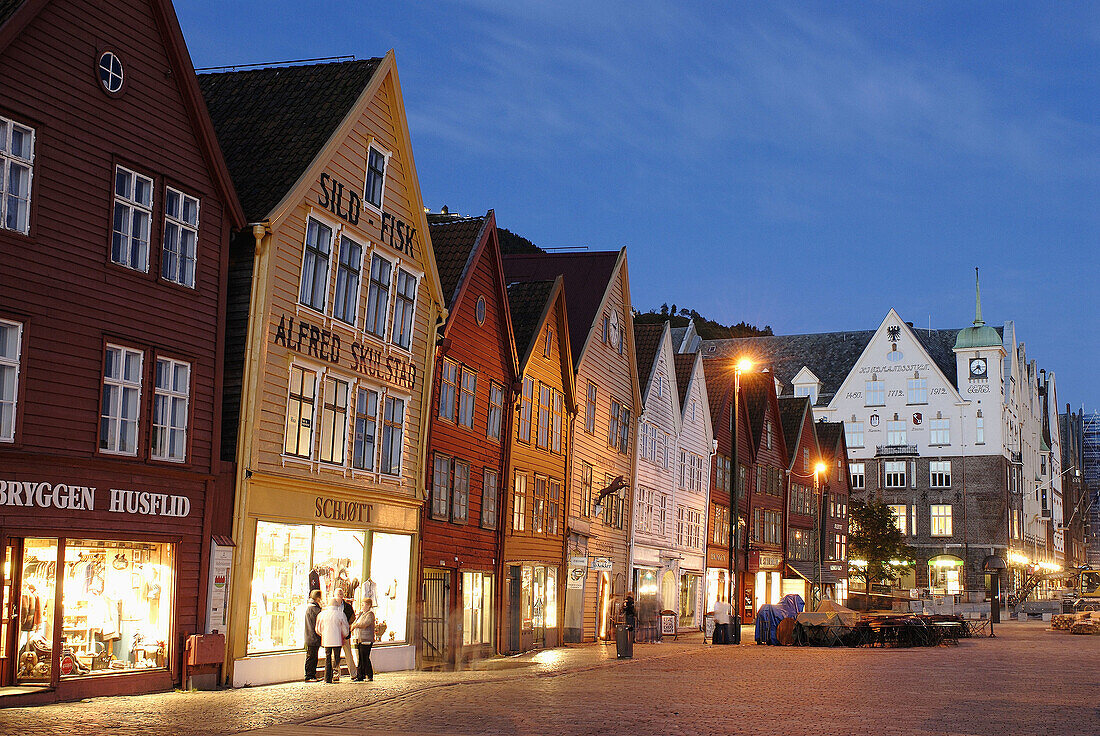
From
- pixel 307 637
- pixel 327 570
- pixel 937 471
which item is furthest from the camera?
pixel 937 471

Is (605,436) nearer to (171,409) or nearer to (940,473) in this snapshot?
(171,409)

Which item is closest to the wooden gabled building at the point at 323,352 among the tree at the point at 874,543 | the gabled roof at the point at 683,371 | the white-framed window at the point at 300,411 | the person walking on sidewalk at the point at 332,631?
the white-framed window at the point at 300,411

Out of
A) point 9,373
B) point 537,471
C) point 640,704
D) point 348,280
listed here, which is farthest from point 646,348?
point 9,373

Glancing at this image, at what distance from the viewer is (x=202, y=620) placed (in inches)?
861

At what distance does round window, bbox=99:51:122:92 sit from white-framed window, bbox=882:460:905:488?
3561 inches

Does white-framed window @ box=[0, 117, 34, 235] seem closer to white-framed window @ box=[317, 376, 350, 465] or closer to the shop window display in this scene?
the shop window display

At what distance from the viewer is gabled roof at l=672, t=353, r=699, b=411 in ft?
184

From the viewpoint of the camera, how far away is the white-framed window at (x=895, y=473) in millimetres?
103000

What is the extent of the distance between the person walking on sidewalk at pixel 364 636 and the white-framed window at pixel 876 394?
8589 cm

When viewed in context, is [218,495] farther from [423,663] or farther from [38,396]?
[423,663]

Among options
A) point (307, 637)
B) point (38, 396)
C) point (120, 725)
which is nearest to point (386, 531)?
point (307, 637)

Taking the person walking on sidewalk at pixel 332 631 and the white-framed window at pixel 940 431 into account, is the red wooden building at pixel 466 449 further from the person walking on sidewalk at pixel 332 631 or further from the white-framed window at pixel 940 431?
the white-framed window at pixel 940 431

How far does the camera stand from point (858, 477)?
104688 mm

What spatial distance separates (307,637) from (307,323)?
19.9ft
